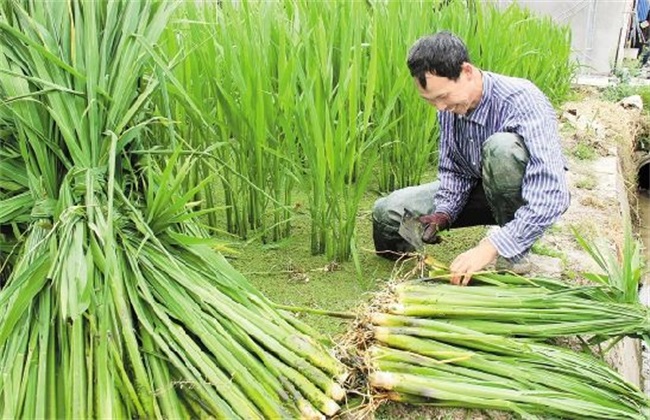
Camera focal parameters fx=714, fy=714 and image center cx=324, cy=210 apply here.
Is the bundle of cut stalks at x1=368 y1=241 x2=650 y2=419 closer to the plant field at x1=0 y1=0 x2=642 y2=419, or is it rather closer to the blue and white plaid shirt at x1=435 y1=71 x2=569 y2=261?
the plant field at x1=0 y1=0 x2=642 y2=419

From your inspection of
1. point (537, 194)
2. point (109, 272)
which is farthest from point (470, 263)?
point (109, 272)

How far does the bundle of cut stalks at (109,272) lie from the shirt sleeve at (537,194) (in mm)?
710

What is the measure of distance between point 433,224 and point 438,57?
65 cm

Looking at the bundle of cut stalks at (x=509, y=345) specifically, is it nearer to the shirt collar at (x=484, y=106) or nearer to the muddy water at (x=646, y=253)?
the muddy water at (x=646, y=253)

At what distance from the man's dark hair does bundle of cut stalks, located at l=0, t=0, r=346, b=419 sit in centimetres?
71

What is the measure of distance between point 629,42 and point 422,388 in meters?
8.16

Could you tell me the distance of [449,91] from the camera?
2094 mm

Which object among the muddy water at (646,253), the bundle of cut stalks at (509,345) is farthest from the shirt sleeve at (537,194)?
the muddy water at (646,253)

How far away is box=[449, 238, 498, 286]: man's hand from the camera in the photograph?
198 cm

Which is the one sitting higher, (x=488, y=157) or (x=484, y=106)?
(x=484, y=106)

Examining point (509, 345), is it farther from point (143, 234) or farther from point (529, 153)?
point (143, 234)

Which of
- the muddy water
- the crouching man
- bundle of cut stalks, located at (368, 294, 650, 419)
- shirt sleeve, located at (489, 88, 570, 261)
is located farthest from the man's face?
the muddy water

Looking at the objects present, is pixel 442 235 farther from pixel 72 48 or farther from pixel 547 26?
pixel 547 26

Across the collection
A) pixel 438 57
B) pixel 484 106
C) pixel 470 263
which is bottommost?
pixel 470 263
